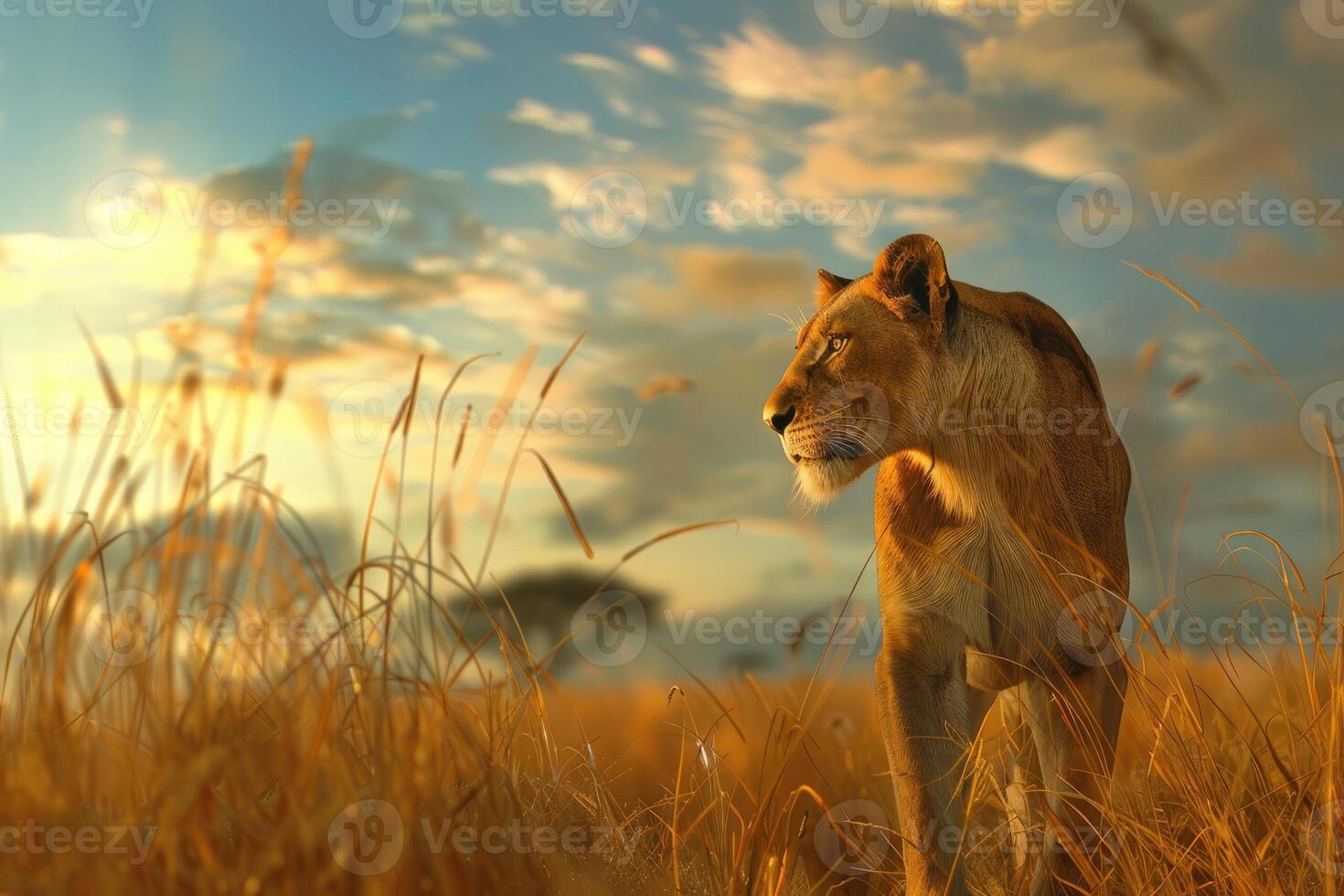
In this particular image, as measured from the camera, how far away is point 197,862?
2.73m

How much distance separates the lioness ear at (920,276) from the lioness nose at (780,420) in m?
0.67

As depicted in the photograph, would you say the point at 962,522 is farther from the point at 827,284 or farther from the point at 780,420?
A: the point at 827,284

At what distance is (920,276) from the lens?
15.8ft

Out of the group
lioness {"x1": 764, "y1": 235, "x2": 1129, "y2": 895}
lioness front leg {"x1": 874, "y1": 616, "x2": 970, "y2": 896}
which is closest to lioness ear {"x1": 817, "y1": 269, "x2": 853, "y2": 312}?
lioness {"x1": 764, "y1": 235, "x2": 1129, "y2": 895}

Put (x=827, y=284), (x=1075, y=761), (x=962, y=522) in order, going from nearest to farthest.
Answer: (x=1075, y=761) < (x=962, y=522) < (x=827, y=284)

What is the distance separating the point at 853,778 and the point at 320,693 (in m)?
3.85

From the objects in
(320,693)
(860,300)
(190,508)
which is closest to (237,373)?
(190,508)

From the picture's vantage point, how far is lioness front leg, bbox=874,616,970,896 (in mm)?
4367

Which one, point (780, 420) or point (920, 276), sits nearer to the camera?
point (920, 276)

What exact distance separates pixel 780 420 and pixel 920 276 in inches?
33.9

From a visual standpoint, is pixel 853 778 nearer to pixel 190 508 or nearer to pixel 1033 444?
pixel 1033 444

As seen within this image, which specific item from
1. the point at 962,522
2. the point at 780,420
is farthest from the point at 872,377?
the point at 962,522

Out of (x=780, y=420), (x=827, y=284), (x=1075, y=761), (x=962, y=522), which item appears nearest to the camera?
(x=1075, y=761)

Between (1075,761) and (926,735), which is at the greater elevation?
(926,735)
